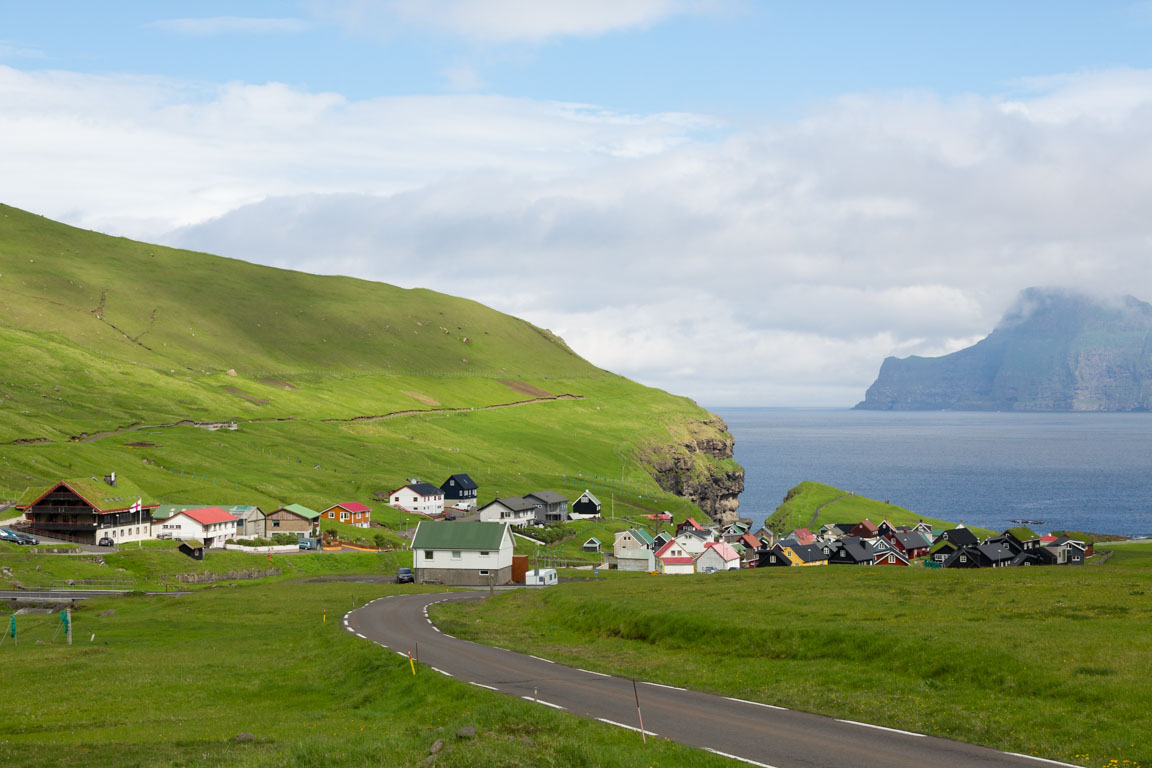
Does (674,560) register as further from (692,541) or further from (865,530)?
(865,530)

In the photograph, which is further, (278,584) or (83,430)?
(83,430)

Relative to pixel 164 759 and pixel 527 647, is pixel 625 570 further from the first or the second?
pixel 164 759

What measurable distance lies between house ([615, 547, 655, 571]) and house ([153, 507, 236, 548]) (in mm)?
59159

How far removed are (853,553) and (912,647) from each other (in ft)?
338

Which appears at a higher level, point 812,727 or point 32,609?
point 812,727

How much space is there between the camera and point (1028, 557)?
119000 millimetres

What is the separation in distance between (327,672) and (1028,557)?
103m

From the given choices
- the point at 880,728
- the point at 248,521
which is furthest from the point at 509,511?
the point at 880,728

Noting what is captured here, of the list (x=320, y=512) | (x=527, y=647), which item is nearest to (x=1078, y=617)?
(x=527, y=647)

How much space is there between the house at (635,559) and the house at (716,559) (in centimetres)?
704

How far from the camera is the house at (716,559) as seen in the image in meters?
134

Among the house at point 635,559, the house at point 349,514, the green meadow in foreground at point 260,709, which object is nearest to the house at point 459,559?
the house at point 635,559

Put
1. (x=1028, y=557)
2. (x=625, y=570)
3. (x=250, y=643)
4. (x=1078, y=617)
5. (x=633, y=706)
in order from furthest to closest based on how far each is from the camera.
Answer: (x=625, y=570) < (x=1028, y=557) < (x=250, y=643) < (x=1078, y=617) < (x=633, y=706)

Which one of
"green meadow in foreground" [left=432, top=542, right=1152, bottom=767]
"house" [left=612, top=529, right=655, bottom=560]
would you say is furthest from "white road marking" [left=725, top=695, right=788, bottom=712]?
"house" [left=612, top=529, right=655, bottom=560]
